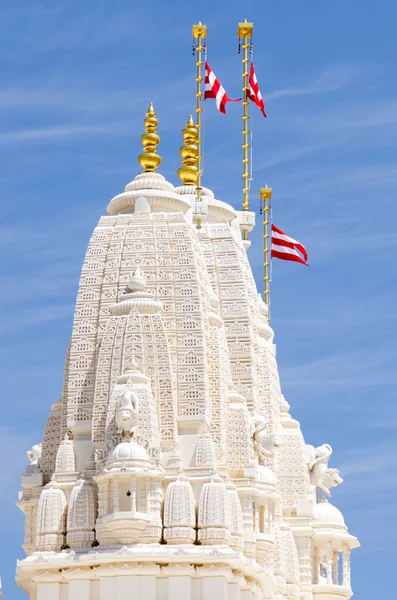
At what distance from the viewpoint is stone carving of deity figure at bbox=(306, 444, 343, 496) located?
6850 cm

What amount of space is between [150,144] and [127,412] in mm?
10507

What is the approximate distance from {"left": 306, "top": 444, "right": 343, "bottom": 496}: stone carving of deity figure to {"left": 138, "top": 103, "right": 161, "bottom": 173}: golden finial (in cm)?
1035

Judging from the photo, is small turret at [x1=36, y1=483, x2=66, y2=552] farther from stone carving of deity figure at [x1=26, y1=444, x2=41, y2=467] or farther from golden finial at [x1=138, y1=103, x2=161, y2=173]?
golden finial at [x1=138, y1=103, x2=161, y2=173]

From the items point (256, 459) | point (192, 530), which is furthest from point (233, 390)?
point (192, 530)

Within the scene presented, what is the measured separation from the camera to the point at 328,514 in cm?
6800

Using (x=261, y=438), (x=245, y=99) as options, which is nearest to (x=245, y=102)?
(x=245, y=99)

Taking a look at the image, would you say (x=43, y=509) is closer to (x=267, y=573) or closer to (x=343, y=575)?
(x=267, y=573)

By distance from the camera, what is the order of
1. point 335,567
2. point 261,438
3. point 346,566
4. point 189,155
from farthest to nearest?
1. point 189,155
2. point 335,567
3. point 346,566
4. point 261,438

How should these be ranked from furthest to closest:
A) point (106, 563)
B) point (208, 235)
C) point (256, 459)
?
point (208, 235) → point (256, 459) → point (106, 563)

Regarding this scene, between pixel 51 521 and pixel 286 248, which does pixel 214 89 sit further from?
pixel 51 521

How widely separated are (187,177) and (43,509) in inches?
592

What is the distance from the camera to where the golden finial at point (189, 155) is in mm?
69625

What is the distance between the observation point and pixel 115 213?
6444 centimetres

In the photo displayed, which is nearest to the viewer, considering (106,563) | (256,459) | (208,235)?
(106,563)
